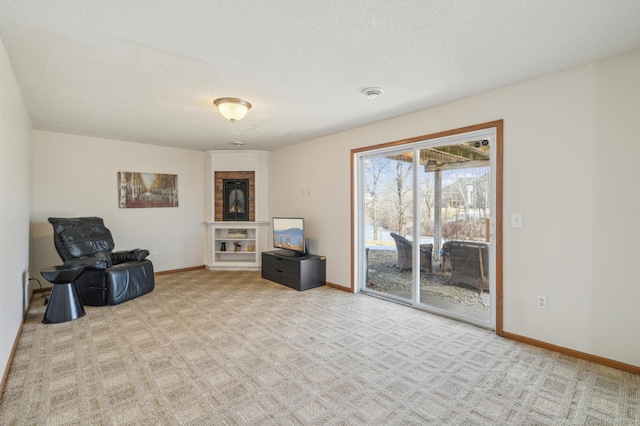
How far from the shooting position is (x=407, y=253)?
4.06 meters

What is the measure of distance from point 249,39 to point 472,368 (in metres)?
2.97

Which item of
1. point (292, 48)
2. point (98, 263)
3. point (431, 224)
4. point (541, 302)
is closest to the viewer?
point (292, 48)

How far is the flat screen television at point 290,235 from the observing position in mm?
5059

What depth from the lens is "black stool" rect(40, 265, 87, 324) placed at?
11.0 feet

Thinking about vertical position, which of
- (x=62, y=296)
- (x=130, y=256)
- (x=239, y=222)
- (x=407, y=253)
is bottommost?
(x=62, y=296)

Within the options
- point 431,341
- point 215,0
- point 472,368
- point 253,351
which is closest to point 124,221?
point 253,351

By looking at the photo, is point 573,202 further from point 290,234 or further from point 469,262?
point 290,234

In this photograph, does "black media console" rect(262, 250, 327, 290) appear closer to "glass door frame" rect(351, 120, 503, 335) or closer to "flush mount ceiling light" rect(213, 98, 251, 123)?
"glass door frame" rect(351, 120, 503, 335)

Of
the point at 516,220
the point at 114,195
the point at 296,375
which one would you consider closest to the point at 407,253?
the point at 516,220

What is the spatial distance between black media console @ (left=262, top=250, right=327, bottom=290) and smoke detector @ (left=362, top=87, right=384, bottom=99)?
260 cm

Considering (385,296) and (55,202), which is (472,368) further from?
(55,202)

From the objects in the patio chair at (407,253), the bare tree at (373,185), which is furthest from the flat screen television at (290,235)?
the patio chair at (407,253)

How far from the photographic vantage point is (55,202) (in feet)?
15.6

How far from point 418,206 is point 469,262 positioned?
2.85 ft
